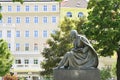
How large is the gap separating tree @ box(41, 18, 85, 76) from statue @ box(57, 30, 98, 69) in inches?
875

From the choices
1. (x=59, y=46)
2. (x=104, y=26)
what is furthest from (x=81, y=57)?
(x=59, y=46)

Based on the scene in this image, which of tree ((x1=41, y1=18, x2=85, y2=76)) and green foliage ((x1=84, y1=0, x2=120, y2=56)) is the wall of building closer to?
tree ((x1=41, y1=18, x2=85, y2=76))

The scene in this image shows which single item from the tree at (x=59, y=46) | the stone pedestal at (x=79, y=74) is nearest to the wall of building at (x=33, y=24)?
the tree at (x=59, y=46)

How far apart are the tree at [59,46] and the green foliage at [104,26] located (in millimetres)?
8163

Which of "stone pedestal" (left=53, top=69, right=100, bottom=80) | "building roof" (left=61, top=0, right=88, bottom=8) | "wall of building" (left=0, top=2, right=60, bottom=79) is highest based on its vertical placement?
"stone pedestal" (left=53, top=69, right=100, bottom=80)

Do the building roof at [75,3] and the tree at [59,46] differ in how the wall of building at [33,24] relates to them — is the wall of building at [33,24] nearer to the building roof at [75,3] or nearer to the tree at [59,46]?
the building roof at [75,3]

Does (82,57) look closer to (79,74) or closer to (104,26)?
(79,74)

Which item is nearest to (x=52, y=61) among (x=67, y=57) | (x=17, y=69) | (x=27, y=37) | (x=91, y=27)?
(x=91, y=27)

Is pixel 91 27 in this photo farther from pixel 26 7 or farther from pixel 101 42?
pixel 26 7

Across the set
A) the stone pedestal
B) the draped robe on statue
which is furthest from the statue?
the stone pedestal

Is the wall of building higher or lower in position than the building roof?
lower

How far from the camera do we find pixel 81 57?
15086mm

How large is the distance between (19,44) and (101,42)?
166 ft

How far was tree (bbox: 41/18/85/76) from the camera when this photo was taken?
38.0 m
